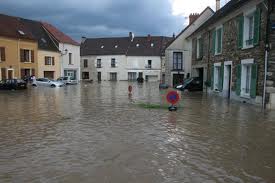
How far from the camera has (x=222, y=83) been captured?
799 inches

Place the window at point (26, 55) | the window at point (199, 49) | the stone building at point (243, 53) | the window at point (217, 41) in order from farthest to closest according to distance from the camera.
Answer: the window at point (26, 55) < the window at point (199, 49) < the window at point (217, 41) < the stone building at point (243, 53)

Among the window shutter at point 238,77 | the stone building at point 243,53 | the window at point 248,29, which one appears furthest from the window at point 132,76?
the window shutter at point 238,77

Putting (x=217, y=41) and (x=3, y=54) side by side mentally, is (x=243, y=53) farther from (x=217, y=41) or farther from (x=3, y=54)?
(x=3, y=54)

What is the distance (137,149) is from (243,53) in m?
12.0

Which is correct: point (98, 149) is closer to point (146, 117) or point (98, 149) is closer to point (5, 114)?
point (146, 117)

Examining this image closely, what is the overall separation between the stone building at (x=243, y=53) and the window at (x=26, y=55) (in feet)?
79.5

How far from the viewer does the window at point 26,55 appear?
37.0 metres

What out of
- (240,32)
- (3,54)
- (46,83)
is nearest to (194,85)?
(240,32)

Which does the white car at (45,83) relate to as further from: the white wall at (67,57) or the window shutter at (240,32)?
the window shutter at (240,32)

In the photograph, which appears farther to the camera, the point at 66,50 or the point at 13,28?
the point at 66,50

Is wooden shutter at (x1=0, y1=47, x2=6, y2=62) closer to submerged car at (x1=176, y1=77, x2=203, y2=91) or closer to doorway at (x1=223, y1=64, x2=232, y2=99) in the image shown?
submerged car at (x1=176, y1=77, x2=203, y2=91)

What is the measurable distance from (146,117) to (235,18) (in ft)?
33.7

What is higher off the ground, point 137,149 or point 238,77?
point 238,77

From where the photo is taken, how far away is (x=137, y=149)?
685cm
